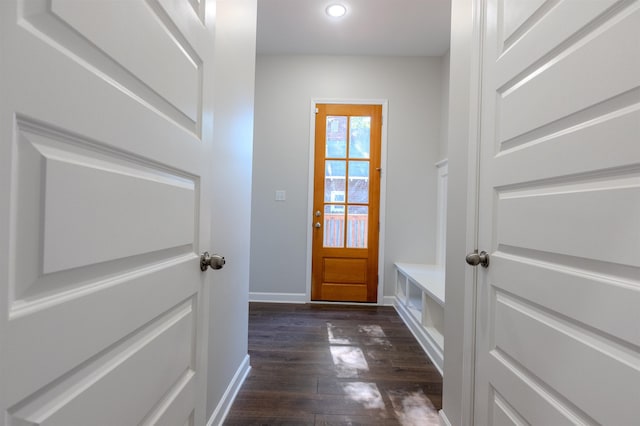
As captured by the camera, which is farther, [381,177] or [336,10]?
[381,177]

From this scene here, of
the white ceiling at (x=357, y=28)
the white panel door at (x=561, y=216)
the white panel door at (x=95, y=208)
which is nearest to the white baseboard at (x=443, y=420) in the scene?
the white panel door at (x=561, y=216)

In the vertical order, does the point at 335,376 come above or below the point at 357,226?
below

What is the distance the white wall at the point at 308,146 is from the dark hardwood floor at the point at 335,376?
0.74 m

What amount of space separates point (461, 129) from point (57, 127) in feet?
4.40

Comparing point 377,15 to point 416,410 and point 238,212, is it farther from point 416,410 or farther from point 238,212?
point 416,410

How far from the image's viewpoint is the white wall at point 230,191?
4.36ft

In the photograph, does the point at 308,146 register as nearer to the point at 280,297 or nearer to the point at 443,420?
the point at 280,297

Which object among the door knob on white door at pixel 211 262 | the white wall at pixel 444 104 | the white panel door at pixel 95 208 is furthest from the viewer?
the white wall at pixel 444 104

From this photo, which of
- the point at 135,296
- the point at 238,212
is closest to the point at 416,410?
the point at 238,212

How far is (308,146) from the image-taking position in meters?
3.38

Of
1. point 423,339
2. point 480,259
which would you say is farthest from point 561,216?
point 423,339

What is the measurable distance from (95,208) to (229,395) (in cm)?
142

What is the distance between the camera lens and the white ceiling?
8.46 ft

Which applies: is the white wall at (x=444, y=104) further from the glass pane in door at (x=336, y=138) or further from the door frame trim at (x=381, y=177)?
the glass pane in door at (x=336, y=138)
